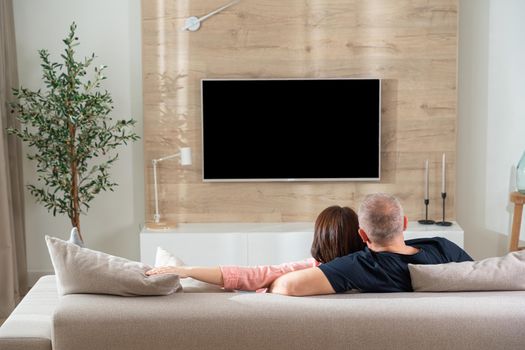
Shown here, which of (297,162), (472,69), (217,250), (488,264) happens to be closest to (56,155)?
(217,250)

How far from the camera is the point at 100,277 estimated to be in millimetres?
2365

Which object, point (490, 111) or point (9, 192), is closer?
point (9, 192)

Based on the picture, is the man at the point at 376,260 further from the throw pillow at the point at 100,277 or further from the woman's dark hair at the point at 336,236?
the throw pillow at the point at 100,277

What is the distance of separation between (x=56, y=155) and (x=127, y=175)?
2.01ft

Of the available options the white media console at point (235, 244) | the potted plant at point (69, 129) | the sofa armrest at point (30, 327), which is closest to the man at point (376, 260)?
the sofa armrest at point (30, 327)

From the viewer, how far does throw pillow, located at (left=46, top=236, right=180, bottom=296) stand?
7.69 ft

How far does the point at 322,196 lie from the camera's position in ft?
17.0

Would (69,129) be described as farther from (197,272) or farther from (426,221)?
(197,272)

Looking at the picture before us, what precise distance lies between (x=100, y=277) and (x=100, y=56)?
3158mm

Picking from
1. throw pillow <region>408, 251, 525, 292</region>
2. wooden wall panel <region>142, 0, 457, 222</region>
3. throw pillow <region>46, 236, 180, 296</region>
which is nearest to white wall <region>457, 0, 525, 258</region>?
wooden wall panel <region>142, 0, 457, 222</region>

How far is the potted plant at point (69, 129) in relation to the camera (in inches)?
188

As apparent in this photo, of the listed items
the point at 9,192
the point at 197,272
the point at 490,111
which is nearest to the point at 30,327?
Result: the point at 197,272

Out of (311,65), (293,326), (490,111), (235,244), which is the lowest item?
(235,244)

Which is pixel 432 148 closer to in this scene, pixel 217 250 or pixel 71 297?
pixel 217 250
